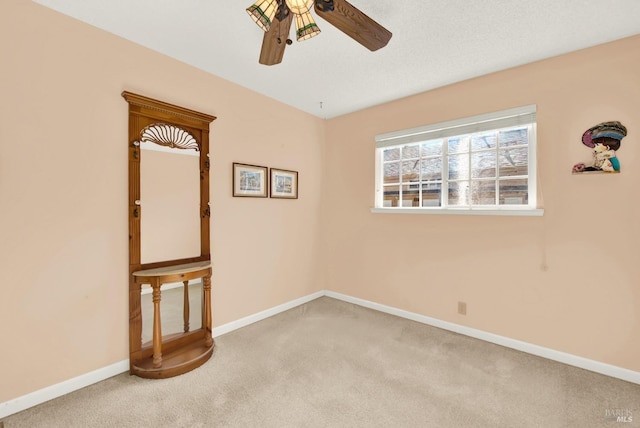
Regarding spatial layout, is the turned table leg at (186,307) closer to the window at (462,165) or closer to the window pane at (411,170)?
the window at (462,165)

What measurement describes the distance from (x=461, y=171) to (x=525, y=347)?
1.77 m

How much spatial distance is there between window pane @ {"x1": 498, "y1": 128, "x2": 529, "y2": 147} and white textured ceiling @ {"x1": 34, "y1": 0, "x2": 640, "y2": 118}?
0.60 m

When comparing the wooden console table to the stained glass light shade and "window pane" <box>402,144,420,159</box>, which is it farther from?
"window pane" <box>402,144,420,159</box>

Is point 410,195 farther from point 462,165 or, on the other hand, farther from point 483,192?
point 483,192

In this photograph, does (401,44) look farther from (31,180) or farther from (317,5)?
(31,180)

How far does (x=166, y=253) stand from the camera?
2.42 m

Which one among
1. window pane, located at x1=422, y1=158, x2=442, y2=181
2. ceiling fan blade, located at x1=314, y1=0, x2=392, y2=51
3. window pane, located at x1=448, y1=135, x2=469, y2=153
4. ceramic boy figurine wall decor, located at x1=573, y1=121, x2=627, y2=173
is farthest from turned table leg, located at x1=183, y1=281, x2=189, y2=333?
ceramic boy figurine wall decor, located at x1=573, y1=121, x2=627, y2=173

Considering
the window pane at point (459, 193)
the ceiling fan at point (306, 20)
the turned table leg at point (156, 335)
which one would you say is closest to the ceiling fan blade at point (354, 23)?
the ceiling fan at point (306, 20)

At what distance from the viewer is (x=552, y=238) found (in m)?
2.39

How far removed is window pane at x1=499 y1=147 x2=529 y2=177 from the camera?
2.59m

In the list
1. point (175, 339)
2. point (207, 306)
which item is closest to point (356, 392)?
point (207, 306)

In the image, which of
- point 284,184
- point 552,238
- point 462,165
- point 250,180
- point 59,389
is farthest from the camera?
point 284,184

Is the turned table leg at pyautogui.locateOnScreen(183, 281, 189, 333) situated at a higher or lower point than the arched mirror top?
lower

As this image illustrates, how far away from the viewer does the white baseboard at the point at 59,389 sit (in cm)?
173
